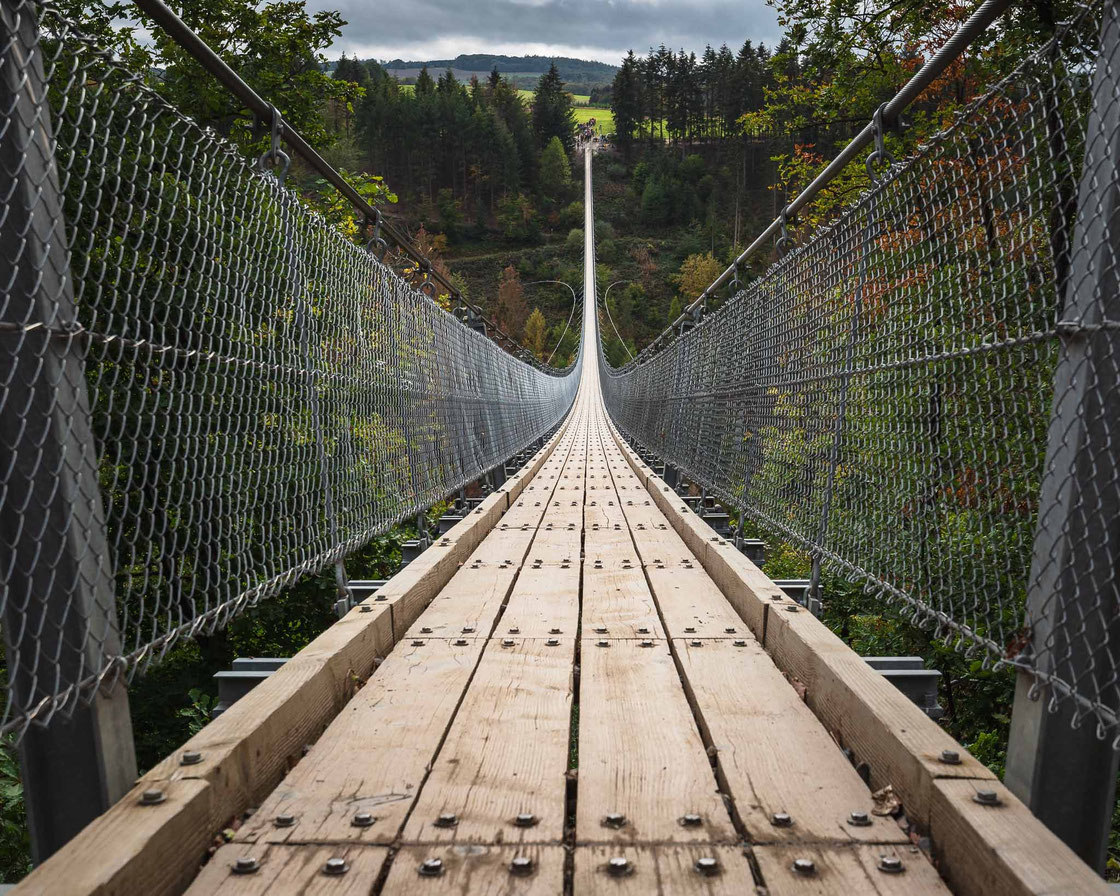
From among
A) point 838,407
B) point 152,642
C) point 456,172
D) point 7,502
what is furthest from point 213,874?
point 456,172

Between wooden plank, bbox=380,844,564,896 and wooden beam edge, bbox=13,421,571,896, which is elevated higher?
wooden beam edge, bbox=13,421,571,896

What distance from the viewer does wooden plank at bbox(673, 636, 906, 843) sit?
4.66 feet

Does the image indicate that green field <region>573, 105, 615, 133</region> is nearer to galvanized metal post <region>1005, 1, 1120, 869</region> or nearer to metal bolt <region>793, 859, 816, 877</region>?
galvanized metal post <region>1005, 1, 1120, 869</region>

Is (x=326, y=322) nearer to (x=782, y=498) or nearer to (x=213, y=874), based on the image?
(x=782, y=498)

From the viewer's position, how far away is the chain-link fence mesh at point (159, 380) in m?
1.27

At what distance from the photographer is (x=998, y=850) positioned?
1.15 meters

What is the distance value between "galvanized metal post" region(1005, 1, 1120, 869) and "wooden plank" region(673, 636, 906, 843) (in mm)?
244

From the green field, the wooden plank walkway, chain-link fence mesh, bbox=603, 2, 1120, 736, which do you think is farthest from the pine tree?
the wooden plank walkway

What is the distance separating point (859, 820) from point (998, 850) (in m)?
0.30

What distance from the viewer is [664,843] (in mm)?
1369

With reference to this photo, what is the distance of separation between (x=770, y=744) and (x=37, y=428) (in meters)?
1.30

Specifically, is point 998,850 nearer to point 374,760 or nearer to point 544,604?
point 374,760

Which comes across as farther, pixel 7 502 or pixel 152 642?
pixel 152 642

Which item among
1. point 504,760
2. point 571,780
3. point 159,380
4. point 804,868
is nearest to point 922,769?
point 804,868
